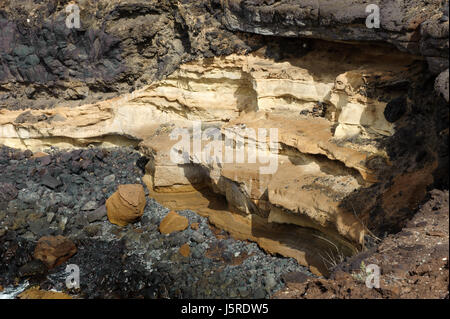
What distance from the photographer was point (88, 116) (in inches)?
429

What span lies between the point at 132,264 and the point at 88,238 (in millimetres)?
1322

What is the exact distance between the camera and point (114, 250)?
8.28 metres

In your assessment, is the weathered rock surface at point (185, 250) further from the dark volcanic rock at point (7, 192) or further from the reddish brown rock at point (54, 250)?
the dark volcanic rock at point (7, 192)

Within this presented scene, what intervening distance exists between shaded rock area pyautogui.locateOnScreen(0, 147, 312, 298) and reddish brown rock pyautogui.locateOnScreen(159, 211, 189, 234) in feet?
0.26

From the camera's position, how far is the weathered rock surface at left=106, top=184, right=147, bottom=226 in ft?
29.0

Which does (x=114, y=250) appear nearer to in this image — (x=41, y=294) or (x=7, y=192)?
(x=41, y=294)

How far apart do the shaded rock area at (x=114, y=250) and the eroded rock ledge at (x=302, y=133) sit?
1.82ft

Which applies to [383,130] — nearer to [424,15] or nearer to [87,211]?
[424,15]

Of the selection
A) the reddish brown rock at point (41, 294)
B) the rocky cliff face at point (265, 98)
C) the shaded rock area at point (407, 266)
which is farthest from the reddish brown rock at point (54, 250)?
the shaded rock area at point (407, 266)

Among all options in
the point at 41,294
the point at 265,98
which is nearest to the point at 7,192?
the point at 41,294

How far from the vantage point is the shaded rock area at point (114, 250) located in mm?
7273

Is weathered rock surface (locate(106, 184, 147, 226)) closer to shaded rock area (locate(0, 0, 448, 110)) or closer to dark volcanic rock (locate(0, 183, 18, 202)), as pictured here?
dark volcanic rock (locate(0, 183, 18, 202))

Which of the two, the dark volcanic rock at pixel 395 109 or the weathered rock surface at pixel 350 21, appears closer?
the weathered rock surface at pixel 350 21

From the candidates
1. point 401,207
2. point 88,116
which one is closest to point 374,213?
point 401,207
